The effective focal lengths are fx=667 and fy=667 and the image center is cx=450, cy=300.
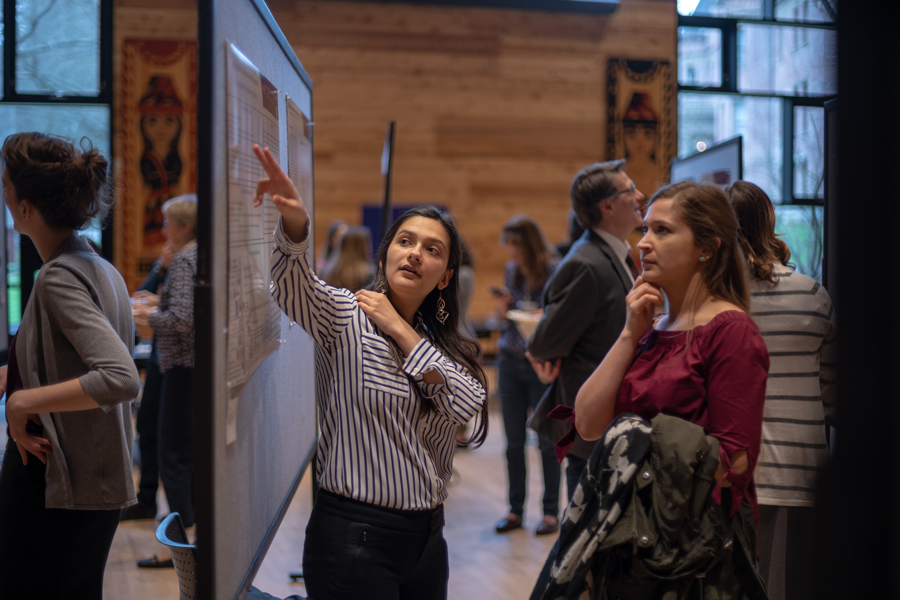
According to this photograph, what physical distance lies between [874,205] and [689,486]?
70 cm

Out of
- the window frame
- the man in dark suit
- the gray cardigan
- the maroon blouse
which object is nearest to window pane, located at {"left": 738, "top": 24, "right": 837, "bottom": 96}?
the window frame

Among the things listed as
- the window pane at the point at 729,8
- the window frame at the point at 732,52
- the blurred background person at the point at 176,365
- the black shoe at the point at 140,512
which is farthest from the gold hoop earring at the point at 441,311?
the window pane at the point at 729,8

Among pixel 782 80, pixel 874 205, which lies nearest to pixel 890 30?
pixel 874 205

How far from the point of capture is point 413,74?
25.7 feet

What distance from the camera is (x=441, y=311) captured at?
1607 millimetres

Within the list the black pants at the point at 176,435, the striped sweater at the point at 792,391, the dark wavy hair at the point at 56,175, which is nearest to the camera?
the dark wavy hair at the point at 56,175

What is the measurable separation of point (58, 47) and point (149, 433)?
4403 millimetres

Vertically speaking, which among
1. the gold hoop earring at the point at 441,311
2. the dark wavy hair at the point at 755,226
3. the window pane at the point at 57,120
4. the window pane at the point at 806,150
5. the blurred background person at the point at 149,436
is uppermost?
the window pane at the point at 57,120

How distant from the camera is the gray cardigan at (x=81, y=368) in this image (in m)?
1.34

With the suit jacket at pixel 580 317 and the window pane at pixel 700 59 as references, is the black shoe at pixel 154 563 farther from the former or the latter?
the window pane at pixel 700 59

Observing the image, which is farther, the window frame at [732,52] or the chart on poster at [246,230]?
the window frame at [732,52]

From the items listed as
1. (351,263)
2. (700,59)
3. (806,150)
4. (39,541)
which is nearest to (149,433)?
(351,263)

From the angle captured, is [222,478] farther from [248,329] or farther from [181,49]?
[181,49]

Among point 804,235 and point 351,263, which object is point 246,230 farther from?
point 804,235
